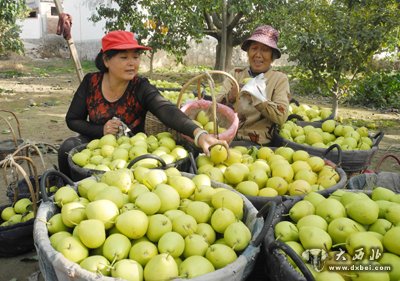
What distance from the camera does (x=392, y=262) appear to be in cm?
150

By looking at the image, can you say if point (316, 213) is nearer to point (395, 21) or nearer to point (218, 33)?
point (395, 21)

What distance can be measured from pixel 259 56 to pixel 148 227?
2.44 metres

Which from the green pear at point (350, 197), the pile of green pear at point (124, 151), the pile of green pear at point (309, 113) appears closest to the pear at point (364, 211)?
the green pear at point (350, 197)

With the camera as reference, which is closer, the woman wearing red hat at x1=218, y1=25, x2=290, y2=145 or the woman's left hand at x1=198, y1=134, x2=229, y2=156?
the woman's left hand at x1=198, y1=134, x2=229, y2=156

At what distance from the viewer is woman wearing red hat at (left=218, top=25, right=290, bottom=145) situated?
3.41 meters

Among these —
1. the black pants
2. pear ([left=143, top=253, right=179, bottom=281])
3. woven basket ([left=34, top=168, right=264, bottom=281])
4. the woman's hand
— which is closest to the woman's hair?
the woman's hand

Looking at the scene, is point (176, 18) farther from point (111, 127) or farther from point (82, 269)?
point (82, 269)

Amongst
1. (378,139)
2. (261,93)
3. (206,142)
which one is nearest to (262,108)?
(261,93)

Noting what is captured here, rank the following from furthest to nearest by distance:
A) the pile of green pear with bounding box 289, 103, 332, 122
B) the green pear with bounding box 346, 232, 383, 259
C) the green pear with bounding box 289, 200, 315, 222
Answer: the pile of green pear with bounding box 289, 103, 332, 122 < the green pear with bounding box 289, 200, 315, 222 < the green pear with bounding box 346, 232, 383, 259

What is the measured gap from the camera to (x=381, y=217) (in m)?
1.86

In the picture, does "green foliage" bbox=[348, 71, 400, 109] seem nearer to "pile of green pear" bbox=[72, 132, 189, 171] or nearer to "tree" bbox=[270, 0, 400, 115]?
"tree" bbox=[270, 0, 400, 115]

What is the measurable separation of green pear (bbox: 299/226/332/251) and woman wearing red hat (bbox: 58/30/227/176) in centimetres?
164

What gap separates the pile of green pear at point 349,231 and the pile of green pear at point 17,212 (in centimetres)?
199

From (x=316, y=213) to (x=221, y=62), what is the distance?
9.31 m
